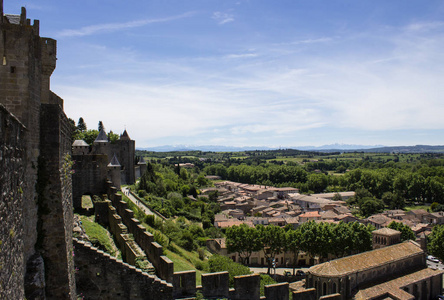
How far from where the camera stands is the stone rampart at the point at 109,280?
1097 cm

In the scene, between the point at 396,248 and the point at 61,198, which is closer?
the point at 61,198

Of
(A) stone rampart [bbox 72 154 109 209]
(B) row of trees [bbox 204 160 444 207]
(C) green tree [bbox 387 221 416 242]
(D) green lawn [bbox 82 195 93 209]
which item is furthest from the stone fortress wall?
(B) row of trees [bbox 204 160 444 207]

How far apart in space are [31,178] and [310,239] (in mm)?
44228

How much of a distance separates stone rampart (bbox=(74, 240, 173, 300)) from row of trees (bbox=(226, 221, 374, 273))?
3883 cm

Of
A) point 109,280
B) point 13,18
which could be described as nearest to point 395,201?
point 109,280

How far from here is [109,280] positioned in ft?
36.9

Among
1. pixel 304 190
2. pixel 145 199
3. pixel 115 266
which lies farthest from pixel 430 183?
pixel 115 266

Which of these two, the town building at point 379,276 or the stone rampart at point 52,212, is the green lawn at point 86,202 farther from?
the town building at point 379,276

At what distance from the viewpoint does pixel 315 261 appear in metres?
62.0

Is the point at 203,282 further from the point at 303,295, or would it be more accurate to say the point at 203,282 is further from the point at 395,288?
the point at 395,288

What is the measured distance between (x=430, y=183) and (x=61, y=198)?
431ft

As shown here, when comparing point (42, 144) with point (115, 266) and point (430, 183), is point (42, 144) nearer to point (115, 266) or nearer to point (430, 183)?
point (115, 266)

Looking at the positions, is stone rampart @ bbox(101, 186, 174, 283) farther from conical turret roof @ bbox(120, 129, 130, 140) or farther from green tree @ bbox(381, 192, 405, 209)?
green tree @ bbox(381, 192, 405, 209)

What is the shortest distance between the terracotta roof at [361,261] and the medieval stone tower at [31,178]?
32387 mm
